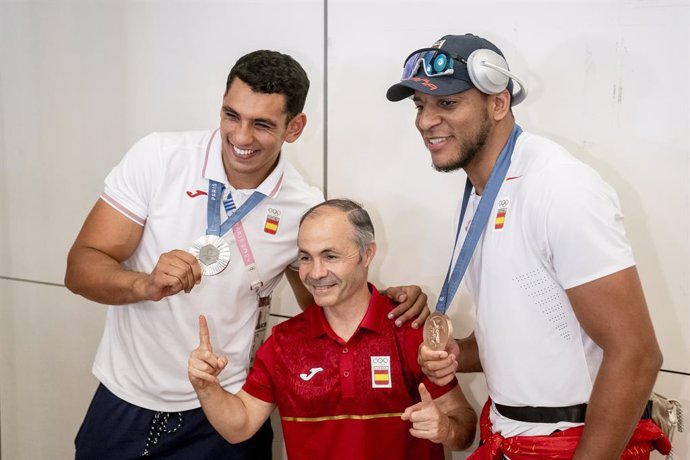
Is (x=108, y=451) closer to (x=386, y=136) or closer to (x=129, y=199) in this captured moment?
(x=129, y=199)

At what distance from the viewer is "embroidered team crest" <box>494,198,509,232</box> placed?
1955mm

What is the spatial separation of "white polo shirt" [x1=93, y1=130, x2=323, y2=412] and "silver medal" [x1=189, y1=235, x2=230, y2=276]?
56 millimetres

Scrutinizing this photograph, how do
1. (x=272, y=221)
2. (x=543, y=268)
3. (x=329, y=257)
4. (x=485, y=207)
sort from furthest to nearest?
(x=272, y=221), (x=329, y=257), (x=485, y=207), (x=543, y=268)

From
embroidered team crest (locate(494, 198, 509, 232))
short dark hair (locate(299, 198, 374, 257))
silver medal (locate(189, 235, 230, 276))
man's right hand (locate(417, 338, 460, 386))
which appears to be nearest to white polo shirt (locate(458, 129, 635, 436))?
embroidered team crest (locate(494, 198, 509, 232))

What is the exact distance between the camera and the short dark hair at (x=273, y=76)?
2.35m

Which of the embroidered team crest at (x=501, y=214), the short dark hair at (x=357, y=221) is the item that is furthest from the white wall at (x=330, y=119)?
the embroidered team crest at (x=501, y=214)

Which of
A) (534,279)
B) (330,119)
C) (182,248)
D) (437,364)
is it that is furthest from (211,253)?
(534,279)

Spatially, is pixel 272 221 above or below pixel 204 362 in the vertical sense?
above

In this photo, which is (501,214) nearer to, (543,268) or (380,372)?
(543,268)

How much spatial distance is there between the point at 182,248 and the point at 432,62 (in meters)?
0.99

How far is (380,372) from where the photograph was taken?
231 cm

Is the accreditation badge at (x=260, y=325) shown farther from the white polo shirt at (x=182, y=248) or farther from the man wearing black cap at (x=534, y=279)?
the man wearing black cap at (x=534, y=279)

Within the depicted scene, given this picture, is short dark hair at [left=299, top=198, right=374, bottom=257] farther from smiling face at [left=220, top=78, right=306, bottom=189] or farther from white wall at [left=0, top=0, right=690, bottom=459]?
white wall at [left=0, top=0, right=690, bottom=459]

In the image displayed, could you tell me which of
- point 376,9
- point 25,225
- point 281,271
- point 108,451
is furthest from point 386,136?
point 25,225
